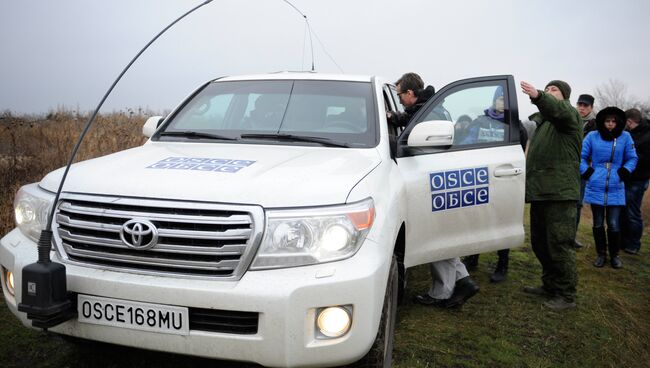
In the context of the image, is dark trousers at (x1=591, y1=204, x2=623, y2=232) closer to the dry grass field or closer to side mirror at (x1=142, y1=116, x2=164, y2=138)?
the dry grass field

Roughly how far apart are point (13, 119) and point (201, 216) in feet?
19.8

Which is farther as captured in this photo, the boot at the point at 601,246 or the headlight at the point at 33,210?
the boot at the point at 601,246

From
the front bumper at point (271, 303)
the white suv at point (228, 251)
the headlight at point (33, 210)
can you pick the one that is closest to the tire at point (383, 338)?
the white suv at point (228, 251)

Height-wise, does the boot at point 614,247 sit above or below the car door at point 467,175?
below

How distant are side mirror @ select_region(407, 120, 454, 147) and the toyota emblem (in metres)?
1.60

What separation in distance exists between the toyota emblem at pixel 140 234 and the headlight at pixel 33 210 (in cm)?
50

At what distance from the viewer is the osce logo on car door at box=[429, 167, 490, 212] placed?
3.13m

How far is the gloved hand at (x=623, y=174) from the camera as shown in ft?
18.3

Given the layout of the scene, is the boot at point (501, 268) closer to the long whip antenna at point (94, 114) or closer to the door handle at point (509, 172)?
the door handle at point (509, 172)

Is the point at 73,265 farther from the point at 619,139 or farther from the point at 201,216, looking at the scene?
the point at 619,139

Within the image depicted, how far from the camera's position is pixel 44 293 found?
192cm

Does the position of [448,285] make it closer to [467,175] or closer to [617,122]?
[467,175]

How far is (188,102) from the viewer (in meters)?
3.67

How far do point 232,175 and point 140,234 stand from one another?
469mm
